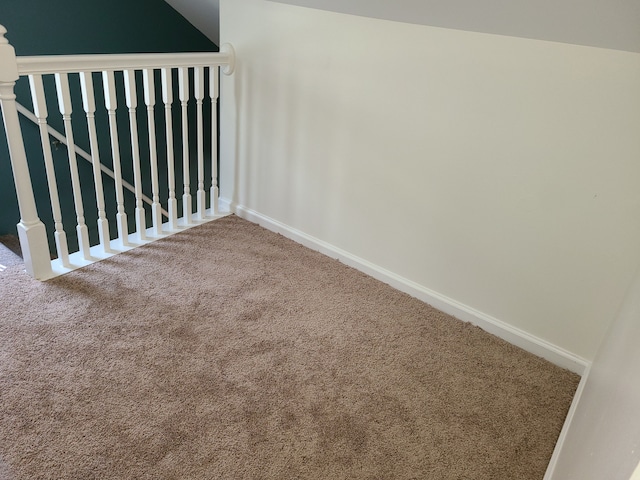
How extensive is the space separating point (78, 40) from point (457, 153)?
8.38ft

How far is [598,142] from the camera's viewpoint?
1568mm

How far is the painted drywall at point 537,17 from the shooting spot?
1.33 metres

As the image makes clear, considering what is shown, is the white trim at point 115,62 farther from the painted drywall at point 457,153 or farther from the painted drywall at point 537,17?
the painted drywall at point 537,17

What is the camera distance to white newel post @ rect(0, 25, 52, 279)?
1.71m

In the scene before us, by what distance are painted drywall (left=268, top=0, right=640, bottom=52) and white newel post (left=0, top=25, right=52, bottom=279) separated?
1.29 metres

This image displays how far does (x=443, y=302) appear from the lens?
2.11m

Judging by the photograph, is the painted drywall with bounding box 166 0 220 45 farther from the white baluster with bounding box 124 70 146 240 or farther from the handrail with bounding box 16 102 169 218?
→ the handrail with bounding box 16 102 169 218

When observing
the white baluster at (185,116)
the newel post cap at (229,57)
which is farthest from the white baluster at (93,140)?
the newel post cap at (229,57)

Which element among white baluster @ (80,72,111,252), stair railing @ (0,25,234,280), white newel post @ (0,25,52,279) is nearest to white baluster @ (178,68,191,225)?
stair railing @ (0,25,234,280)

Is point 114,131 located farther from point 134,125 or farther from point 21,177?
point 21,177

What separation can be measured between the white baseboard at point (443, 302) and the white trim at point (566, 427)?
0.07 meters

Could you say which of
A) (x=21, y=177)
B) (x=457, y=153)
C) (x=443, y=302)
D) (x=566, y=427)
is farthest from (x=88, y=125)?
(x=566, y=427)

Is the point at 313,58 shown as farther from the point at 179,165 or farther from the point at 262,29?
the point at 179,165

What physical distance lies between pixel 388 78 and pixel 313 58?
394 millimetres
